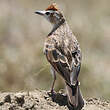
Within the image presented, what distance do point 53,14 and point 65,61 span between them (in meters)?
1.86

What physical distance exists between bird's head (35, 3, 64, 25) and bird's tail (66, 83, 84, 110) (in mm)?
2199

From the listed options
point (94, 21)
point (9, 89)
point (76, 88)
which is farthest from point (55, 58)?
point (94, 21)

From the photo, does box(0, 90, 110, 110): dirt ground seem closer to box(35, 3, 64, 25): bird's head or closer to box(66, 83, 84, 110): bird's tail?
box(66, 83, 84, 110): bird's tail

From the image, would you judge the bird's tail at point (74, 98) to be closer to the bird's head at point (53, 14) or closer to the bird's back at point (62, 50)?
the bird's back at point (62, 50)

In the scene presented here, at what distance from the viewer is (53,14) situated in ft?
42.7

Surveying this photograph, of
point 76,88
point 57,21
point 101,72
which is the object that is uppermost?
point 57,21

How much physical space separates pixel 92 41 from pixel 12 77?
4196mm

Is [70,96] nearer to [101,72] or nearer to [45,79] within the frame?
[45,79]

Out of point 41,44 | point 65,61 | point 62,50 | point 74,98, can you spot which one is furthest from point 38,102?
point 41,44

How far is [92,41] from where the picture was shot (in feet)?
62.2

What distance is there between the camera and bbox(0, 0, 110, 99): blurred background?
15.3 metres

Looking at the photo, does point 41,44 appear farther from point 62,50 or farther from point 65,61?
point 65,61

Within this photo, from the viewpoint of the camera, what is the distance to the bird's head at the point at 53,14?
12948 millimetres

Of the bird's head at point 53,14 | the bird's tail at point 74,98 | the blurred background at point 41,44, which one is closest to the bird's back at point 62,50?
the bird's tail at point 74,98
